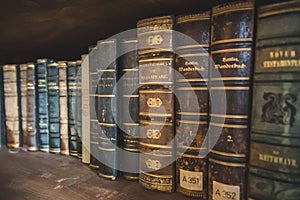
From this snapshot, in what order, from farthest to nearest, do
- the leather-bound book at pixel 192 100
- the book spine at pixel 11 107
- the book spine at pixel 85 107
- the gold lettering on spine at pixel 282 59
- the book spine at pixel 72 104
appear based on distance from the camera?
1. the book spine at pixel 11 107
2. the book spine at pixel 72 104
3. the book spine at pixel 85 107
4. the leather-bound book at pixel 192 100
5. the gold lettering on spine at pixel 282 59

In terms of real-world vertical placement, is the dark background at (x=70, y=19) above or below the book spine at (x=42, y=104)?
above

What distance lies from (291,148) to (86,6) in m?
0.59

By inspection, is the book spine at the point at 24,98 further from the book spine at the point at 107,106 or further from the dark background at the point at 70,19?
the book spine at the point at 107,106

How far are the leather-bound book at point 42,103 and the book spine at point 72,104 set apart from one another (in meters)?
0.12

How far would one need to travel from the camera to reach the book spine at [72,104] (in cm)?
89

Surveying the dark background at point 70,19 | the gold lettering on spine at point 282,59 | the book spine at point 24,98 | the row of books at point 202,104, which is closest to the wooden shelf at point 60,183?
the row of books at point 202,104

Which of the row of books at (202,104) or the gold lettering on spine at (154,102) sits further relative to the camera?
the gold lettering on spine at (154,102)

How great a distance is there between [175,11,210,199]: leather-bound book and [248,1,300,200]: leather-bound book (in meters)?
0.11

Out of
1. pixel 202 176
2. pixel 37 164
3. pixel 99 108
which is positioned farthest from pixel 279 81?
pixel 37 164

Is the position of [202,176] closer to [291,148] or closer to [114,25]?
[291,148]

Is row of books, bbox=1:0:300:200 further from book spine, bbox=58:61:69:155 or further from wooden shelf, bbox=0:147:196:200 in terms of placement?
book spine, bbox=58:61:69:155

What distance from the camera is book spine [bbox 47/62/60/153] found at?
930 millimetres

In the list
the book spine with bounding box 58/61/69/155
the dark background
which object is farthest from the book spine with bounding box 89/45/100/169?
the book spine with bounding box 58/61/69/155

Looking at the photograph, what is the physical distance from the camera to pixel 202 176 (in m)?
0.54
